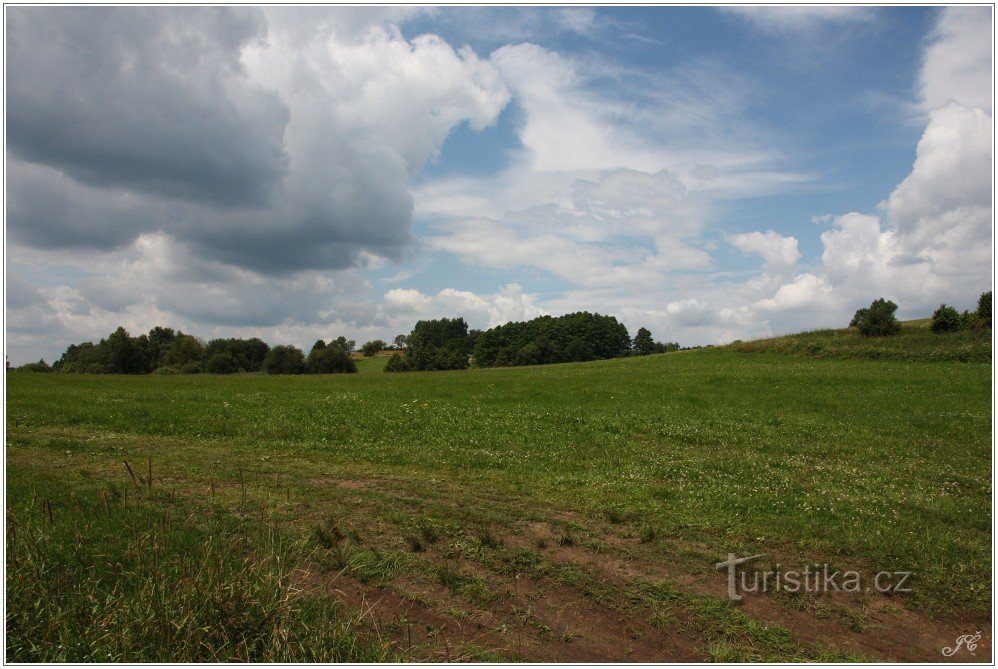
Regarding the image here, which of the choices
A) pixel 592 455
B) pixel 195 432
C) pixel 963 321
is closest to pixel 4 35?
pixel 195 432

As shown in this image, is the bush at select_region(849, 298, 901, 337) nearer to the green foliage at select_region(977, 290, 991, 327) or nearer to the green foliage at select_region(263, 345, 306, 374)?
the green foliage at select_region(977, 290, 991, 327)

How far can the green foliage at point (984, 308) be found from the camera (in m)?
59.6

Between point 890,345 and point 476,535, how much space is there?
62.0m

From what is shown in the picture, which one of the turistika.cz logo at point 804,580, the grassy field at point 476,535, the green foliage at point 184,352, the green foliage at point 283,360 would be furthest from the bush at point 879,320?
the green foliage at point 184,352

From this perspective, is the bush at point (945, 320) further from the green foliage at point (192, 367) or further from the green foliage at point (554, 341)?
the green foliage at point (192, 367)

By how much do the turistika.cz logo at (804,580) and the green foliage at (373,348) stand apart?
128 meters

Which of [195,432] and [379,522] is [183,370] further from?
[379,522]

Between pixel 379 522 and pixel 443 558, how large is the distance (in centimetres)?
194

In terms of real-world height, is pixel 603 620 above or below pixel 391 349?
below

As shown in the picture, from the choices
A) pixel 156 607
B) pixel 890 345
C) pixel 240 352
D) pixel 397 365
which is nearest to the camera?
pixel 156 607

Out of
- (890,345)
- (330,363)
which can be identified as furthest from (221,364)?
(890,345)

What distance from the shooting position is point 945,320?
60250 mm

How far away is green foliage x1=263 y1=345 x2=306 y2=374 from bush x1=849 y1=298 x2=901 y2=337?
8208cm

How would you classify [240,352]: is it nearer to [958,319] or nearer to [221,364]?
[221,364]
